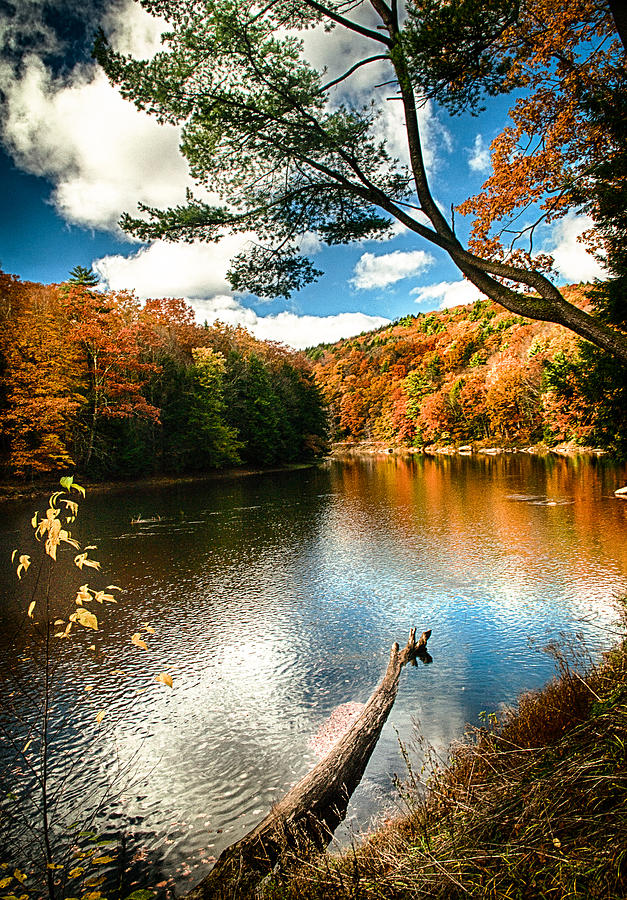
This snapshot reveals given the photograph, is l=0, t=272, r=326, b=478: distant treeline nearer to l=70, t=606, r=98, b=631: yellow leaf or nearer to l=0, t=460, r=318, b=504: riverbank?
l=0, t=460, r=318, b=504: riverbank

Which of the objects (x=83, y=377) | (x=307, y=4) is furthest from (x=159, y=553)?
(x=83, y=377)

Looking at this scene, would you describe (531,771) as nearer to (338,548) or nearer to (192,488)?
(338,548)

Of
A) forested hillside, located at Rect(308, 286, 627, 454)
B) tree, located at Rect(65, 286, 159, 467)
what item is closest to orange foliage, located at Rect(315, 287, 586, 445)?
forested hillside, located at Rect(308, 286, 627, 454)

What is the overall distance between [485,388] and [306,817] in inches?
1936

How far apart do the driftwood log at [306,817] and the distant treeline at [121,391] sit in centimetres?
2295

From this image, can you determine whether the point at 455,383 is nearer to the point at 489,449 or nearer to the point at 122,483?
the point at 489,449

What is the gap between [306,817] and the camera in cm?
368

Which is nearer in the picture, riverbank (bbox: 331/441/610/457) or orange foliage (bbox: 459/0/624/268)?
orange foliage (bbox: 459/0/624/268)

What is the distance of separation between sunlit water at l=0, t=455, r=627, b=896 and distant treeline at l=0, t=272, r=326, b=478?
35.8ft

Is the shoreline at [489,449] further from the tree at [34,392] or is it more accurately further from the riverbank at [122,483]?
the tree at [34,392]

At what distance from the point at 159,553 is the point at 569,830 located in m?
13.1

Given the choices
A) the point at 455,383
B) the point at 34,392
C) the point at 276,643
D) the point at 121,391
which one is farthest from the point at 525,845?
the point at 455,383

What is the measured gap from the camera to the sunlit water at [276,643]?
4551 millimetres

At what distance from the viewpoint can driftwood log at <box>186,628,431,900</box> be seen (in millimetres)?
3080
